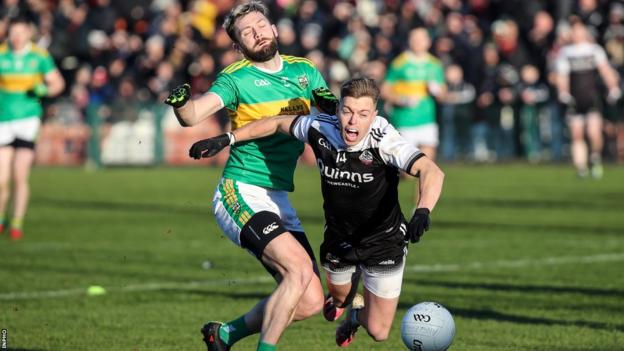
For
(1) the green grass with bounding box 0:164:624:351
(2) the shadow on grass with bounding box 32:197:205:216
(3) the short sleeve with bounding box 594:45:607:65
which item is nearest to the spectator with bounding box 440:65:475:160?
(3) the short sleeve with bounding box 594:45:607:65

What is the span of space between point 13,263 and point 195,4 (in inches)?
792

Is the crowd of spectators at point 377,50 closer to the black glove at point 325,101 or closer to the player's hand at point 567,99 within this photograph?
the player's hand at point 567,99

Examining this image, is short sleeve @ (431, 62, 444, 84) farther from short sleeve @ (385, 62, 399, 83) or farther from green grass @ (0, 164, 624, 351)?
green grass @ (0, 164, 624, 351)

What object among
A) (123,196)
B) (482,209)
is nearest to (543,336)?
(482,209)

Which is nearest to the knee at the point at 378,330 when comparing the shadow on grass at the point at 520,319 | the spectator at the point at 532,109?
the shadow on grass at the point at 520,319

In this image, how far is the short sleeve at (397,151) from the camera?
294 inches

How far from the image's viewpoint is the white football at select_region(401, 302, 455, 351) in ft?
25.7

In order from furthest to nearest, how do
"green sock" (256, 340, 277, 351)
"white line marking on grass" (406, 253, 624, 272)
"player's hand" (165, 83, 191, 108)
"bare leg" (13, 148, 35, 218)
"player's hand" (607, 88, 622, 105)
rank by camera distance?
1. "player's hand" (607, 88, 622, 105)
2. "bare leg" (13, 148, 35, 218)
3. "white line marking on grass" (406, 253, 624, 272)
4. "player's hand" (165, 83, 191, 108)
5. "green sock" (256, 340, 277, 351)

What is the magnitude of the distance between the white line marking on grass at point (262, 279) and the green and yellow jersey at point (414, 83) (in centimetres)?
738

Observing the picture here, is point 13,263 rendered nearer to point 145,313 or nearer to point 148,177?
point 145,313

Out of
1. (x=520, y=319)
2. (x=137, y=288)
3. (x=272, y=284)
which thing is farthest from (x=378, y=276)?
(x=137, y=288)

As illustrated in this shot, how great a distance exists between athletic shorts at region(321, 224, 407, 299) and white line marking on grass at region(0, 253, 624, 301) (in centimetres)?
250

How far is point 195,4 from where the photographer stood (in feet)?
109

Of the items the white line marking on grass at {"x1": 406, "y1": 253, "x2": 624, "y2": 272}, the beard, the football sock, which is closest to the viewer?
the beard
